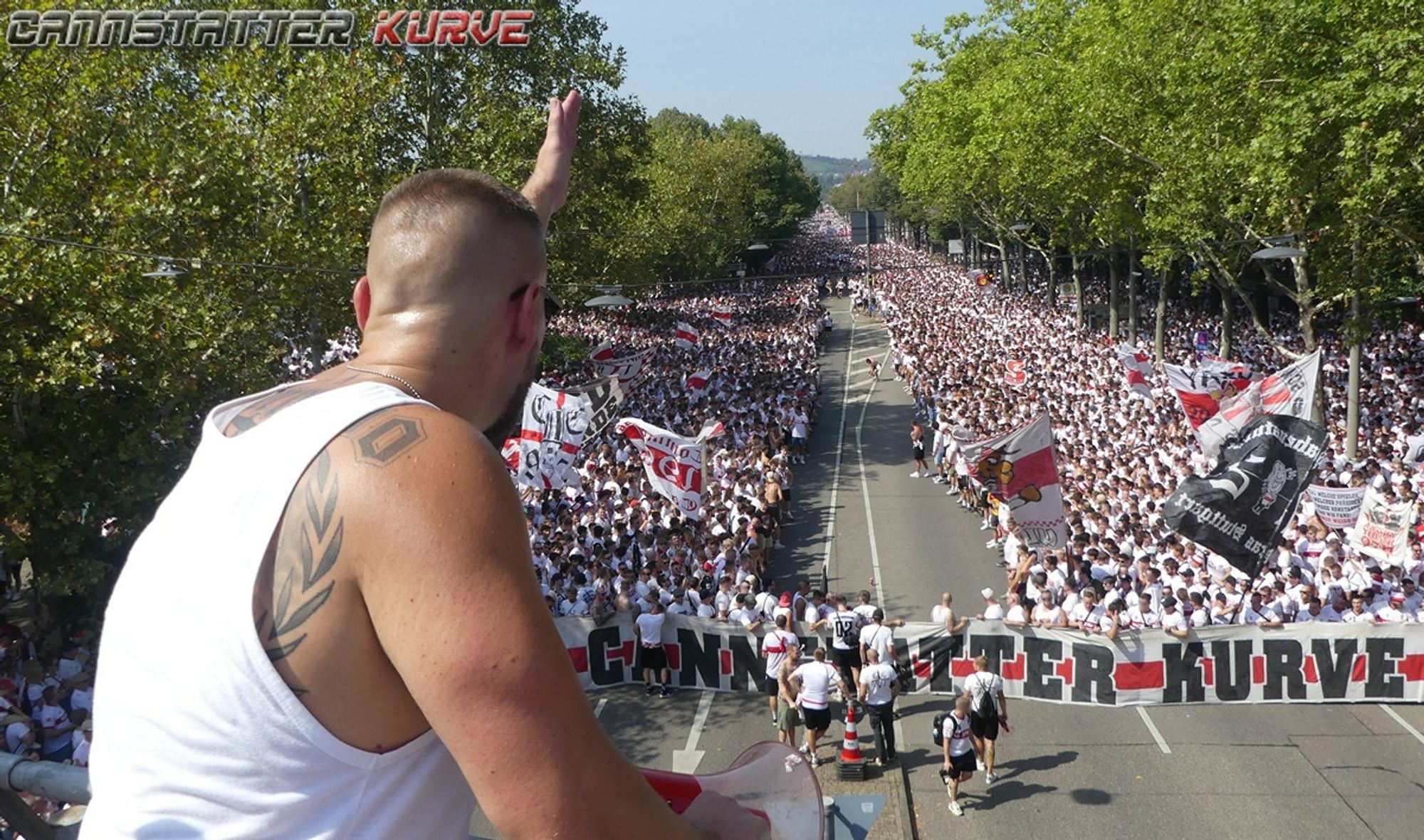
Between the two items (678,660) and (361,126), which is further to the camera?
(361,126)

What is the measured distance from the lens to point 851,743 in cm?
1209

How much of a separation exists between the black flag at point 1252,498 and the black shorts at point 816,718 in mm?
4397

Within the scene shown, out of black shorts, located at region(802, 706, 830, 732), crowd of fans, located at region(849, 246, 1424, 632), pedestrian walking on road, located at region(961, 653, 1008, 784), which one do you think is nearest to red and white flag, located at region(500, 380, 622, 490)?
crowd of fans, located at region(849, 246, 1424, 632)

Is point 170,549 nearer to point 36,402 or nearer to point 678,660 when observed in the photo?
point 678,660

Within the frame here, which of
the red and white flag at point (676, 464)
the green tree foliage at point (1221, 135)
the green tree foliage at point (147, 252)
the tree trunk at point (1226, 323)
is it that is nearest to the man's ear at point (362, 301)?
the green tree foliage at point (147, 252)

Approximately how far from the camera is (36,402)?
14.3m

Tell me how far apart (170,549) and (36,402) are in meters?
15.5

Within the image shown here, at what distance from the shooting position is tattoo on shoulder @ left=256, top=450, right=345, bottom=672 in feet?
3.45

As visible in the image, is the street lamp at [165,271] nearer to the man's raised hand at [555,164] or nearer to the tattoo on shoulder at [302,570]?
the man's raised hand at [555,164]

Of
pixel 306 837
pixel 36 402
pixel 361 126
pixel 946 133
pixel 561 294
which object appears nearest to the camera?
pixel 306 837

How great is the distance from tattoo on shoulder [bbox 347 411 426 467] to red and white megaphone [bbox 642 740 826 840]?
594mm

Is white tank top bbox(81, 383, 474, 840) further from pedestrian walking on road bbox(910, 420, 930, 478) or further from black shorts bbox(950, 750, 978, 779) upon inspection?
pedestrian walking on road bbox(910, 420, 930, 478)

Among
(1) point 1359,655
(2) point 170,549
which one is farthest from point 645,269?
(2) point 170,549

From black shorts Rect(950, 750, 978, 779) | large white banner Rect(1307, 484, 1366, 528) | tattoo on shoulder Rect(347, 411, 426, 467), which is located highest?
tattoo on shoulder Rect(347, 411, 426, 467)
